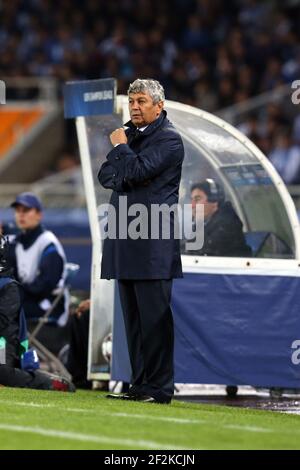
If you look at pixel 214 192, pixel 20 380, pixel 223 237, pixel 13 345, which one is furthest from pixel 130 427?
pixel 214 192

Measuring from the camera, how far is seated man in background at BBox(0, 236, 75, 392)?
10.0 metres

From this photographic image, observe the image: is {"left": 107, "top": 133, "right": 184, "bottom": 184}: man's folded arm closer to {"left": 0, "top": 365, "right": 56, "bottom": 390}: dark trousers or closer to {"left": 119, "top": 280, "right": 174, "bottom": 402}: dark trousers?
{"left": 119, "top": 280, "right": 174, "bottom": 402}: dark trousers

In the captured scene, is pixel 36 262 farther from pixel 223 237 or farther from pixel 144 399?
pixel 144 399

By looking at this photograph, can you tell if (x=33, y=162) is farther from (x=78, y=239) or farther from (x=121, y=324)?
(x=121, y=324)

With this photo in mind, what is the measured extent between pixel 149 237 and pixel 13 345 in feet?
5.87

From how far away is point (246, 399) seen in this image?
436 inches

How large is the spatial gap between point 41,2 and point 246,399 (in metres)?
17.0

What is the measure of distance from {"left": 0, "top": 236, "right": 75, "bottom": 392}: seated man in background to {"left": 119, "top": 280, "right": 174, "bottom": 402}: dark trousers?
48.6 inches

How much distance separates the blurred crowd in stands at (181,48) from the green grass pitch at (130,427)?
977cm

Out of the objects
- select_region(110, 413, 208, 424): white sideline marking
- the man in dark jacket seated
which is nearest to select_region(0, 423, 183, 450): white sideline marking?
select_region(110, 413, 208, 424): white sideline marking

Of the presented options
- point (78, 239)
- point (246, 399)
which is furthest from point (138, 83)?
point (78, 239)

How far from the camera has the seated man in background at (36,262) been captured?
12.1 m

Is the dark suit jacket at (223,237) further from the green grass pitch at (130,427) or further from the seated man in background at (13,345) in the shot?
the green grass pitch at (130,427)

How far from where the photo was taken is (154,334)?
891 centimetres
